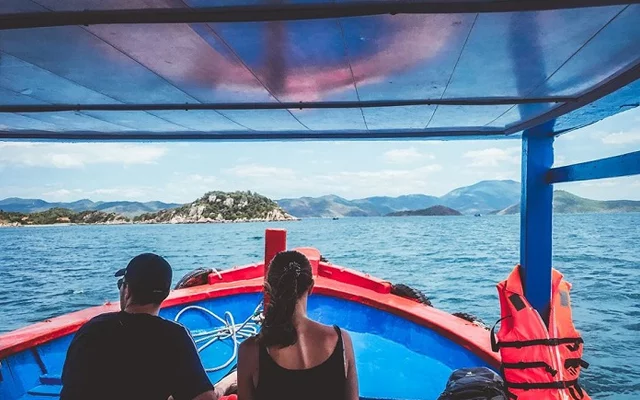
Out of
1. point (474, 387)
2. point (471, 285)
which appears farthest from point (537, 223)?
point (471, 285)

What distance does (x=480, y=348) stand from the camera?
16.8 ft

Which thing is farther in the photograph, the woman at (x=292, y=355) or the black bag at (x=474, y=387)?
the black bag at (x=474, y=387)

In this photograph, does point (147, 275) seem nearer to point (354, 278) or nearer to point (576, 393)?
point (576, 393)

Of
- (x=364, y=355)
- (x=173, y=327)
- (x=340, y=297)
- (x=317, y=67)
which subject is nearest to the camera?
(x=173, y=327)

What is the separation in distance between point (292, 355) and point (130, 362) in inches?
26.9


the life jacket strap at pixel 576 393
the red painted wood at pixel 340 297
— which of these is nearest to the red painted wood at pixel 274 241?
the red painted wood at pixel 340 297

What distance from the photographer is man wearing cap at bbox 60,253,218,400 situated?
198 cm

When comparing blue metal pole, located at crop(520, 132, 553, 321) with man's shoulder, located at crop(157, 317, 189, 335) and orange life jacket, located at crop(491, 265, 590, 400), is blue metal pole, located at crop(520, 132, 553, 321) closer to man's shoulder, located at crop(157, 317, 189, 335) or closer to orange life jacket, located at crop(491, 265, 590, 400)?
orange life jacket, located at crop(491, 265, 590, 400)

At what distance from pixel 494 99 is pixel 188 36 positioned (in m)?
2.34

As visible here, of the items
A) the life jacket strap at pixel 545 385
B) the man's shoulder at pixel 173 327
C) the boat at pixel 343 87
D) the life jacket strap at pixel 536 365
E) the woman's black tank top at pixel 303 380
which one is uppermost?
the boat at pixel 343 87

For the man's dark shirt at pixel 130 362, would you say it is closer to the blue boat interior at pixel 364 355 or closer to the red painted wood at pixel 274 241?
the red painted wood at pixel 274 241

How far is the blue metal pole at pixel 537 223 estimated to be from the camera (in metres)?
4.50

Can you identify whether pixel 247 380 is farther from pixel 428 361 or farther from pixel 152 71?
pixel 428 361

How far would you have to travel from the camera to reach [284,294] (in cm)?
214
